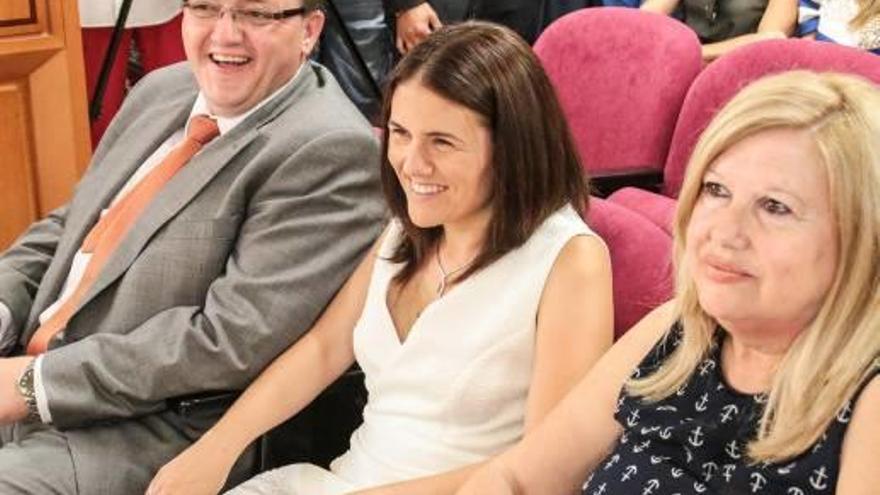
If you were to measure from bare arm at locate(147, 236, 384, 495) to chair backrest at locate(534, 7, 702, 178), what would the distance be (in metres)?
0.92

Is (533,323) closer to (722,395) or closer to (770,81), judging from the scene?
(722,395)

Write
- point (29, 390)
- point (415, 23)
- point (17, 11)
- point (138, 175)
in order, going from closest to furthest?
point (29, 390)
point (138, 175)
point (17, 11)
point (415, 23)

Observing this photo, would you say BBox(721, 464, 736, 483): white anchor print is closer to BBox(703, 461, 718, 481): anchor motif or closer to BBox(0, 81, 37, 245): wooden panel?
BBox(703, 461, 718, 481): anchor motif

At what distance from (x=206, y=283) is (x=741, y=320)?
0.94 metres

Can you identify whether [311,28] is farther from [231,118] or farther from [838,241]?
[838,241]

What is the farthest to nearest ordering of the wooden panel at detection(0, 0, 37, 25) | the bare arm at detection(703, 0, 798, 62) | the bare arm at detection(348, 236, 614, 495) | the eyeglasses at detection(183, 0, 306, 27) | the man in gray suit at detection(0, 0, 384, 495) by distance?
the bare arm at detection(703, 0, 798, 62) → the wooden panel at detection(0, 0, 37, 25) → the eyeglasses at detection(183, 0, 306, 27) → the man in gray suit at detection(0, 0, 384, 495) → the bare arm at detection(348, 236, 614, 495)

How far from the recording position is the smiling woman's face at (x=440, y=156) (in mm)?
1654

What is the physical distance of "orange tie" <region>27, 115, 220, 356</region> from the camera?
81.6 inches

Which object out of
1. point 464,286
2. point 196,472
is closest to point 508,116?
point 464,286

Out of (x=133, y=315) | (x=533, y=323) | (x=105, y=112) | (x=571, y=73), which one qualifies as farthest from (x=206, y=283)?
(x=105, y=112)

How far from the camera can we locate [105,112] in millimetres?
3637

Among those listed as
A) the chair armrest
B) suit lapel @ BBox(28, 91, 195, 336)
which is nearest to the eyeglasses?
suit lapel @ BBox(28, 91, 195, 336)

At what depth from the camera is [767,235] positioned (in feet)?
4.13

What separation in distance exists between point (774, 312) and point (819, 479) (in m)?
0.17
